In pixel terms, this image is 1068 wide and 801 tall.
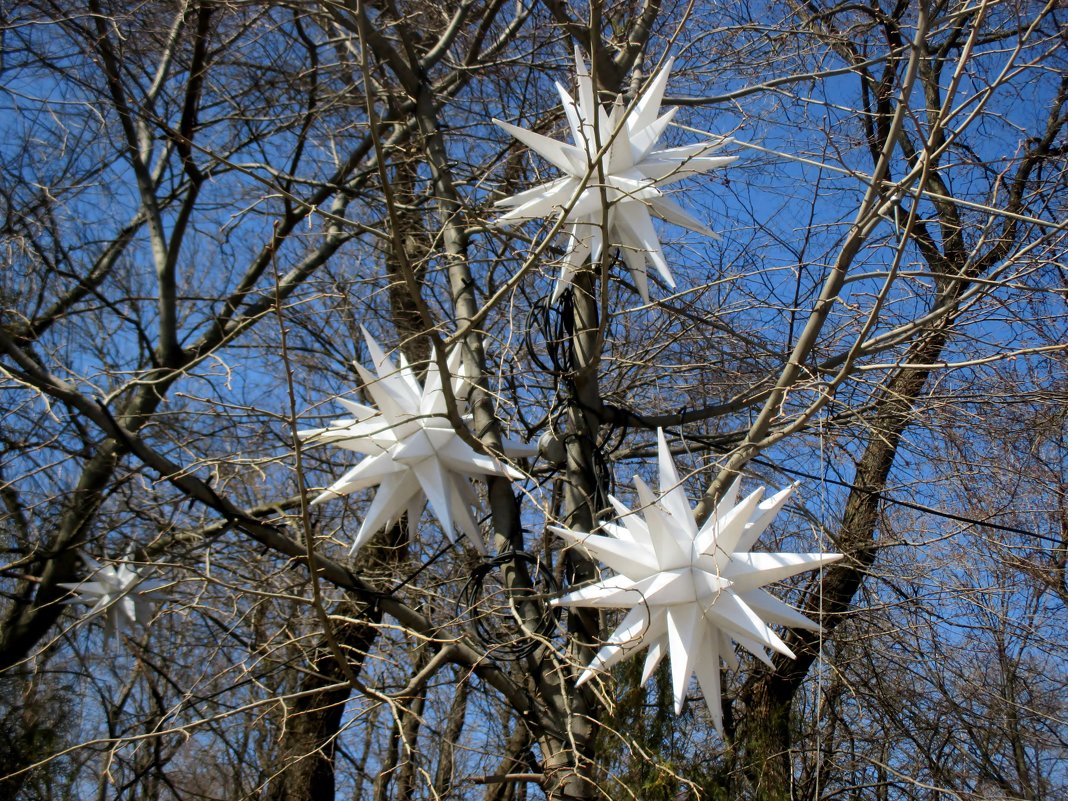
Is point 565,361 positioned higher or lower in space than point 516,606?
higher

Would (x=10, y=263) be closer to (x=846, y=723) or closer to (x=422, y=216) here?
(x=422, y=216)

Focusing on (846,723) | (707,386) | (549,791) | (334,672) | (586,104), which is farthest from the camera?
(334,672)

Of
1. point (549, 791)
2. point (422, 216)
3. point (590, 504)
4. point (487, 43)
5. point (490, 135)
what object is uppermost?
point (487, 43)

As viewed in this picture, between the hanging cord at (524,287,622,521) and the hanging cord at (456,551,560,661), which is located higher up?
the hanging cord at (524,287,622,521)

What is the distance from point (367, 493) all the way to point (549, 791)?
3442 millimetres

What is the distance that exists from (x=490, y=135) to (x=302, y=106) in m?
1.36

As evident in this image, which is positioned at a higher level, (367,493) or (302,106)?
(302,106)

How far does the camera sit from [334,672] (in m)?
6.62

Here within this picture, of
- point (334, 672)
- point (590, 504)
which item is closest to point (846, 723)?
point (590, 504)

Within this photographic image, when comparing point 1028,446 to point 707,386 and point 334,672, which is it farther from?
point 334,672

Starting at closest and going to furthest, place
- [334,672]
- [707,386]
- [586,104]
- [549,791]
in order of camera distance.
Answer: [549,791], [586,104], [707,386], [334,672]

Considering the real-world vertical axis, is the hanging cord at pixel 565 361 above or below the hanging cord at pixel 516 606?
above

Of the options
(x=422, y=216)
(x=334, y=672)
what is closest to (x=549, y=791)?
(x=334, y=672)

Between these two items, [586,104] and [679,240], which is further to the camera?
[679,240]
